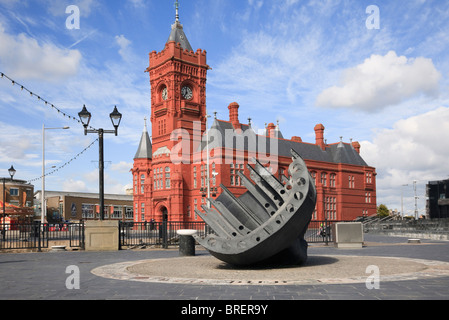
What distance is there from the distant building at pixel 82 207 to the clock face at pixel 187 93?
1965 inches

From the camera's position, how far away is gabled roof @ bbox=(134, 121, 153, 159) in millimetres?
66688

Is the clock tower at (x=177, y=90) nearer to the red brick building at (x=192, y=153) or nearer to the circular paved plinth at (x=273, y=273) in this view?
the red brick building at (x=192, y=153)

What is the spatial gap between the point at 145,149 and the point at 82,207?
141ft

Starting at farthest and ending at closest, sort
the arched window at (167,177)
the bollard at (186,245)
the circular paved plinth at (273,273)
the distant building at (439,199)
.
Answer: the distant building at (439,199)
the arched window at (167,177)
the bollard at (186,245)
the circular paved plinth at (273,273)

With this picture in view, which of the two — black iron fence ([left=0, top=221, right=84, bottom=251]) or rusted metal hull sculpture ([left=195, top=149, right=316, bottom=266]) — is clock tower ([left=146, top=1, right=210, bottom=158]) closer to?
black iron fence ([left=0, top=221, right=84, bottom=251])

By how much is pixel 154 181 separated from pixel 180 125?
889 centimetres

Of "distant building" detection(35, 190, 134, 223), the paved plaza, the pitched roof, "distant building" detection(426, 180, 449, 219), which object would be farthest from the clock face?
the paved plaza

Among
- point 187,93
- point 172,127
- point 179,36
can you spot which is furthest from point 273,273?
point 179,36

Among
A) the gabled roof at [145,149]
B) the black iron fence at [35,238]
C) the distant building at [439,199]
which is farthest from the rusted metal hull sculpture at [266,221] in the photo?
the distant building at [439,199]

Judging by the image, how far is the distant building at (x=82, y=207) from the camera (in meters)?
97.6

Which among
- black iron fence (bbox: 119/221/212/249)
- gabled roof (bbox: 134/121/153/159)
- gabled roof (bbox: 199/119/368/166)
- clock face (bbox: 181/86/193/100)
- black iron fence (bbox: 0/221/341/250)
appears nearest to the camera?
black iron fence (bbox: 0/221/341/250)

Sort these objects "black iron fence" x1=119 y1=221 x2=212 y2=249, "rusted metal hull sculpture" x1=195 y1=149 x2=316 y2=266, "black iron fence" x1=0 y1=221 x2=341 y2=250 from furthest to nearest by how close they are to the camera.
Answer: "black iron fence" x1=119 y1=221 x2=212 y2=249 < "black iron fence" x1=0 y1=221 x2=341 y2=250 < "rusted metal hull sculpture" x1=195 y1=149 x2=316 y2=266

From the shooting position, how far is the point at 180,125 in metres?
58.6
